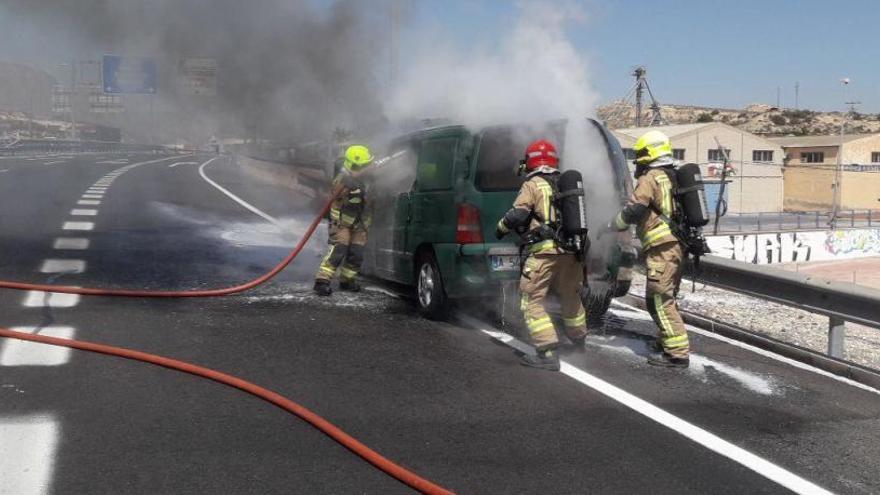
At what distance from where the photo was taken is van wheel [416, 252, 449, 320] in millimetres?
7035

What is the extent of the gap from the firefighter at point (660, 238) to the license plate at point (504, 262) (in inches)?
35.9

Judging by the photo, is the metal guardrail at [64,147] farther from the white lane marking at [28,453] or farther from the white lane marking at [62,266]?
the white lane marking at [28,453]

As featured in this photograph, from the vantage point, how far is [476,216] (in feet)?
21.7

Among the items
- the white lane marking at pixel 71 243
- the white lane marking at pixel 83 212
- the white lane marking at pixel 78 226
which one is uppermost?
the white lane marking at pixel 83 212

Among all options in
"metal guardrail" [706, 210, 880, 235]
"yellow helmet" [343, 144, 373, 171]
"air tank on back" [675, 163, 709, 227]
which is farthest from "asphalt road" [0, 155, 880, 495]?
"metal guardrail" [706, 210, 880, 235]

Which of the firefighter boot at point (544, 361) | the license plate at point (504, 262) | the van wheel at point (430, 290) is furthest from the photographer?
the van wheel at point (430, 290)

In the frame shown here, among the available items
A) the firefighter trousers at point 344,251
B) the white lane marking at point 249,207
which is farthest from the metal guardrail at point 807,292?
the white lane marking at point 249,207

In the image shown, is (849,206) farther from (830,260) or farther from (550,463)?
(550,463)

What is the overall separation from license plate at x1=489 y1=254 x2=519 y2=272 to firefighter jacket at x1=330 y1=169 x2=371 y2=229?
210 centimetres

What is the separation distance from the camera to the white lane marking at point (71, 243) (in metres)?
10.8

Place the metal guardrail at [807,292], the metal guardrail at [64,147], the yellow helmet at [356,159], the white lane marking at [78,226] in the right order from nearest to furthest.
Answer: the metal guardrail at [807,292] < the yellow helmet at [356,159] < the white lane marking at [78,226] < the metal guardrail at [64,147]

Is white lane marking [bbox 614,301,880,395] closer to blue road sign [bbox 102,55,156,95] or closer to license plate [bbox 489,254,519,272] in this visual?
license plate [bbox 489,254,519,272]

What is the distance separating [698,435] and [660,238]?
72.6 inches

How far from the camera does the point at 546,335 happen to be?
5773 mm
